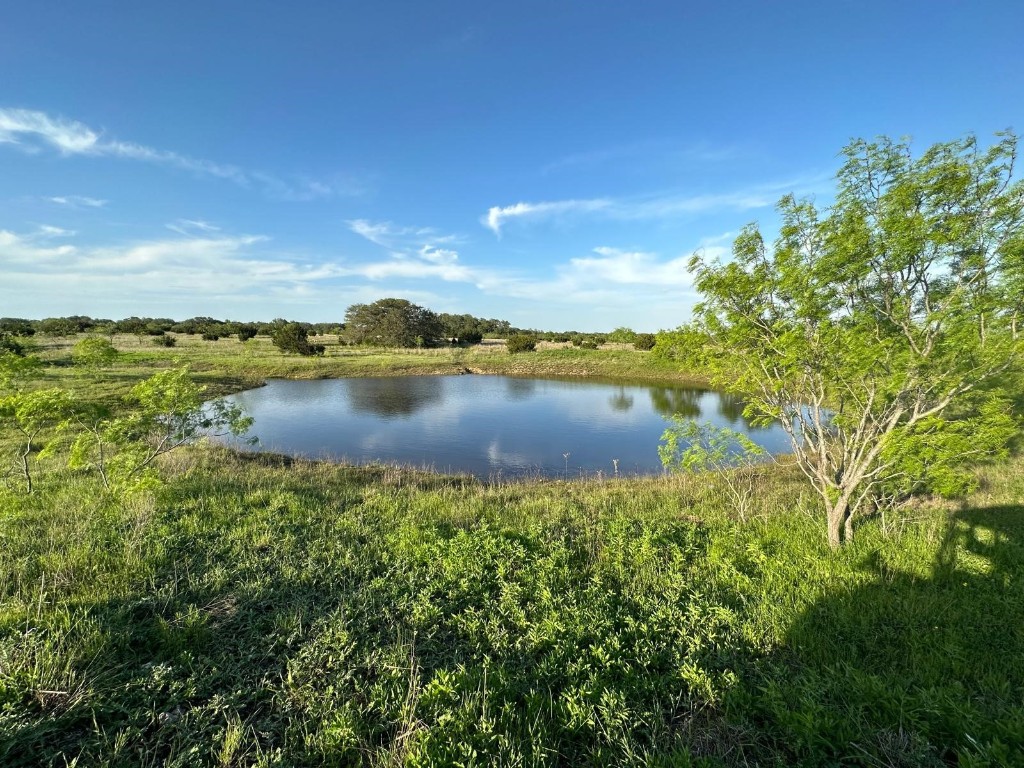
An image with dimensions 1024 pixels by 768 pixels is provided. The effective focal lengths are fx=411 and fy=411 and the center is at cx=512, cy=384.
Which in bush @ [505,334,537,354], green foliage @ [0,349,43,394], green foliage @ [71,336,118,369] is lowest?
green foliage @ [0,349,43,394]

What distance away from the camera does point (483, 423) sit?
24.8 m

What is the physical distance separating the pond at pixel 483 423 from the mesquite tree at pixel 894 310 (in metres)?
4.38

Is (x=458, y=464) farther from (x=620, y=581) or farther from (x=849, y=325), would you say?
(x=849, y=325)

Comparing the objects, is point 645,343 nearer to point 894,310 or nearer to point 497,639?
point 894,310

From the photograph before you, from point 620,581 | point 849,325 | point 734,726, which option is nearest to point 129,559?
point 620,581

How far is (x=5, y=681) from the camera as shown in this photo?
3.39 m

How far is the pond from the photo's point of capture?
17875mm

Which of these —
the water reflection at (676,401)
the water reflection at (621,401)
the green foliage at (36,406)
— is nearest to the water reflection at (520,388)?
the water reflection at (621,401)

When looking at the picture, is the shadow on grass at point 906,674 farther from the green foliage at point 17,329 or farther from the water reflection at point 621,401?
the green foliage at point 17,329

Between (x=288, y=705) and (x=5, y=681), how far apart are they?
88.5 inches

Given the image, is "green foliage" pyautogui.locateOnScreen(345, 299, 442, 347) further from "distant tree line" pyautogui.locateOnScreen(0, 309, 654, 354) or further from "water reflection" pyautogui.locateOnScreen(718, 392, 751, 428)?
"water reflection" pyautogui.locateOnScreen(718, 392, 751, 428)

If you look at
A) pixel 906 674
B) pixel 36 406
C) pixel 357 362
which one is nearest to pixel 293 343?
pixel 357 362

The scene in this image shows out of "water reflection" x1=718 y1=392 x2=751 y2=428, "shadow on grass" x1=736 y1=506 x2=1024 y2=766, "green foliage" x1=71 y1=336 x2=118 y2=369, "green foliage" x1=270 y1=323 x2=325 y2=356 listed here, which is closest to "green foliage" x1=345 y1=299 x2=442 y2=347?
"green foliage" x1=270 y1=323 x2=325 y2=356

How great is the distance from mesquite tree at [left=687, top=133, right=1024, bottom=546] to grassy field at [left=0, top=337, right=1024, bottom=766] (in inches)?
76.6
